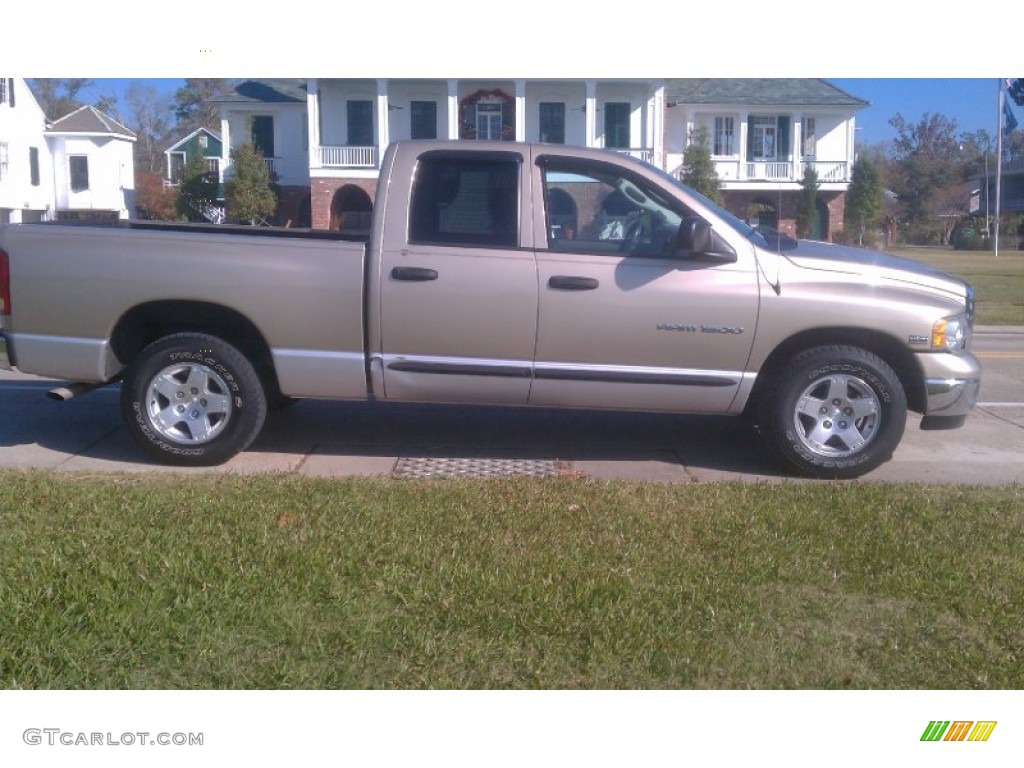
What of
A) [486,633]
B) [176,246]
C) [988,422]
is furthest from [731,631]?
[988,422]

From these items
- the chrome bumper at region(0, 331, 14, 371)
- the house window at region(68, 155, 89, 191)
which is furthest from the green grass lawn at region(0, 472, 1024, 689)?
the house window at region(68, 155, 89, 191)

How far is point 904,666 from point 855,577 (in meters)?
0.81

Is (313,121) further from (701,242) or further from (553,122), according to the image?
(701,242)

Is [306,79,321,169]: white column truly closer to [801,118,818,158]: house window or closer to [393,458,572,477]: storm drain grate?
[393,458,572,477]: storm drain grate

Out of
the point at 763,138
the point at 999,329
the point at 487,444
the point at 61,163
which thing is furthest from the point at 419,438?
the point at 999,329

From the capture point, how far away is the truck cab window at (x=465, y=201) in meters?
6.83

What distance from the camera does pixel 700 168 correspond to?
303 inches

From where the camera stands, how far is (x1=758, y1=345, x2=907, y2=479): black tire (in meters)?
6.74

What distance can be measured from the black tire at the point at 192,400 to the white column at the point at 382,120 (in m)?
1.75

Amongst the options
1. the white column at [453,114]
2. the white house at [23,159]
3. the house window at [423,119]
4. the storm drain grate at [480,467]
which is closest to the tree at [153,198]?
the white house at [23,159]

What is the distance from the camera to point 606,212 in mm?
6816

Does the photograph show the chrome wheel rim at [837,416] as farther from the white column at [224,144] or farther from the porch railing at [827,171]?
the white column at [224,144]

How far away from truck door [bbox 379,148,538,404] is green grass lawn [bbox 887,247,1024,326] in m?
2.87

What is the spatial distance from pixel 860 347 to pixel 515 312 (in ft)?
6.97
